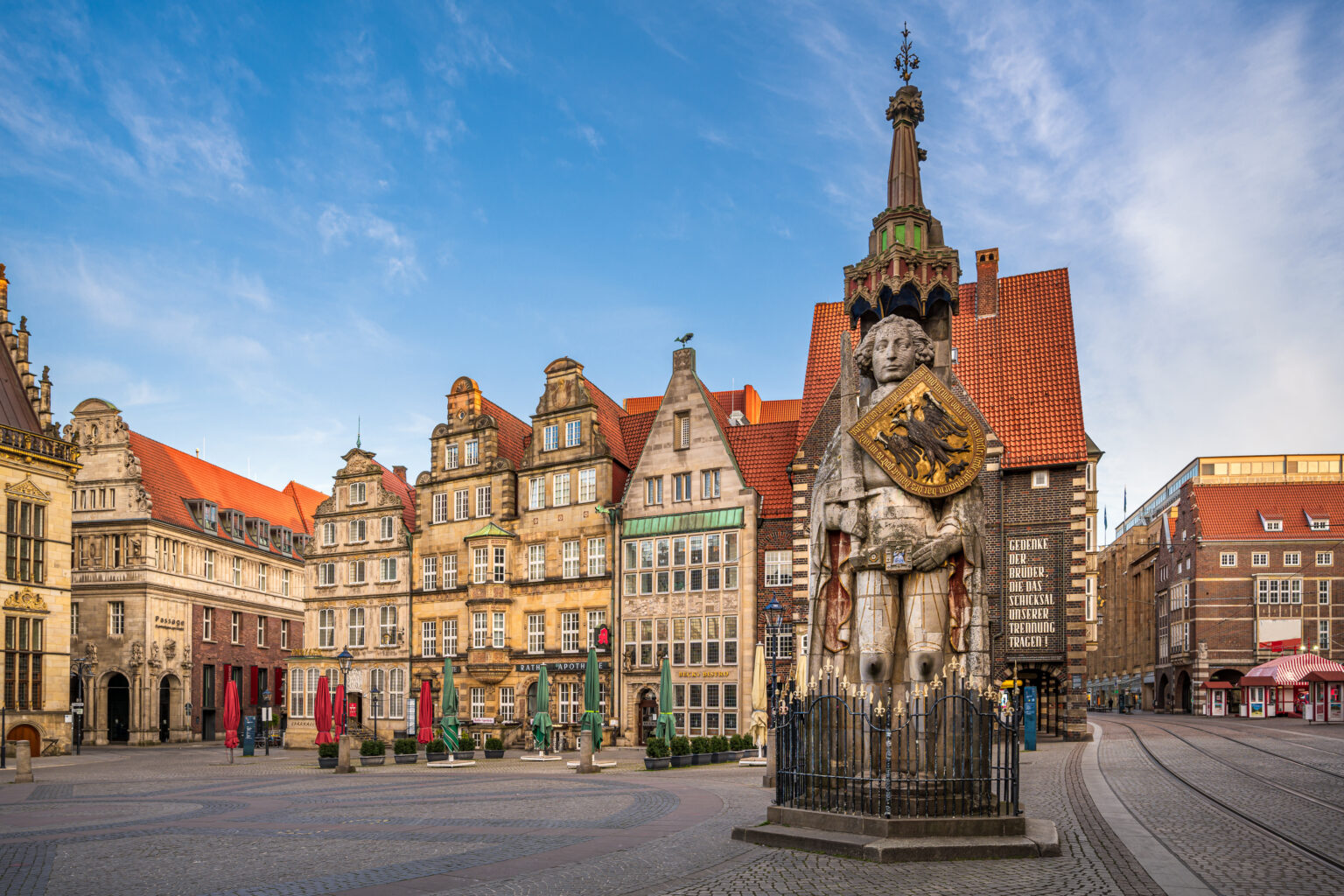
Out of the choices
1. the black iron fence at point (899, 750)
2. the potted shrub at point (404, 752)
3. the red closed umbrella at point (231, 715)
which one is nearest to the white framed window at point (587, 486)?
the potted shrub at point (404, 752)

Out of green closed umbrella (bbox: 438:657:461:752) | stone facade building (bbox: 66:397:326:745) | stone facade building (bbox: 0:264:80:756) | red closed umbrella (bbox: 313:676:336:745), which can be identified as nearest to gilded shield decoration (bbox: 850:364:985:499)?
green closed umbrella (bbox: 438:657:461:752)

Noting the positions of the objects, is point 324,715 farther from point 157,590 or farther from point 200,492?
point 200,492

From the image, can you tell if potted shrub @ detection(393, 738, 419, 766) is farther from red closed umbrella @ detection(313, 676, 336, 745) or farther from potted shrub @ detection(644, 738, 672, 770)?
potted shrub @ detection(644, 738, 672, 770)

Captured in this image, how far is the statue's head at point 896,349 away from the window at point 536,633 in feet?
108

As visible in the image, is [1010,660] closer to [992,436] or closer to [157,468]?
[992,436]

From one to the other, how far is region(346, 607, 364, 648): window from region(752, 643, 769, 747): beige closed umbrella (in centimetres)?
2472

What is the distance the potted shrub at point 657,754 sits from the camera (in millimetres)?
28578

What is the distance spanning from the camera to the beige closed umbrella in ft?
99.4

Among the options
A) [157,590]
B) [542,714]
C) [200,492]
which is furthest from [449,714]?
[200,492]

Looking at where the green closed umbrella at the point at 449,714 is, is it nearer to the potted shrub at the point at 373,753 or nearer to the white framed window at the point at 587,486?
the potted shrub at the point at 373,753

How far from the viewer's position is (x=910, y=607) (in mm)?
13453

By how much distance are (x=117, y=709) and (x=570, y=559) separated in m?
26.1

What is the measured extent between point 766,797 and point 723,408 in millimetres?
36922

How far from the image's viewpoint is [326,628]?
51.2 metres
